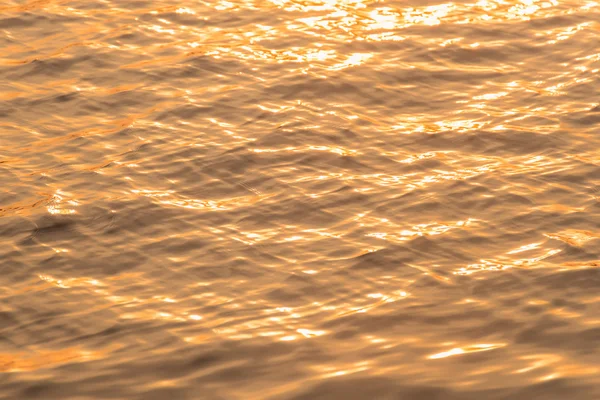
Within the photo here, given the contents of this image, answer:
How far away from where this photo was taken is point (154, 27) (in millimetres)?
7801

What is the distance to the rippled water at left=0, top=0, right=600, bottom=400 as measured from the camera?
461 centimetres

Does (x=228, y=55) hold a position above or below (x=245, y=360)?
above

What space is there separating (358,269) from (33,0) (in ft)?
14.5

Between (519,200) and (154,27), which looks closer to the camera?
(519,200)

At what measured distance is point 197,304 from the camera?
4.95 meters

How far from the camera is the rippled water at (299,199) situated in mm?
4605

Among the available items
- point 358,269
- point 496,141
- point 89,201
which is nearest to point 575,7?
point 496,141

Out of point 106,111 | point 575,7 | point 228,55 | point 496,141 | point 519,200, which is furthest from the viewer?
point 575,7

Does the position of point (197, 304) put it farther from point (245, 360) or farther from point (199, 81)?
point (199, 81)

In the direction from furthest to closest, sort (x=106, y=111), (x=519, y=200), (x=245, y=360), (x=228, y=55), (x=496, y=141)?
1. (x=228, y=55)
2. (x=106, y=111)
3. (x=496, y=141)
4. (x=519, y=200)
5. (x=245, y=360)

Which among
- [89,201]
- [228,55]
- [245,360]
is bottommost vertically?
[245,360]

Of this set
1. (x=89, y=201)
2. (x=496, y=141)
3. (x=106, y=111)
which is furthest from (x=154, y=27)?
(x=496, y=141)

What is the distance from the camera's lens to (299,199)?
578cm

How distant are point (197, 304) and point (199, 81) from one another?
253 cm
